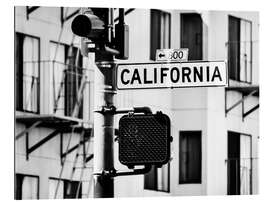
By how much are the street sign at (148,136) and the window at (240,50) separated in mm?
2194

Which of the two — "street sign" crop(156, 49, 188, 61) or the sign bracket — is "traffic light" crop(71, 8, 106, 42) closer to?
the sign bracket

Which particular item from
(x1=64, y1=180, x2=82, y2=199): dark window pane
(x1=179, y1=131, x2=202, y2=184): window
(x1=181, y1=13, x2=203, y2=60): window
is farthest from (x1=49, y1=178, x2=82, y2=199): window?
(x1=181, y1=13, x2=203, y2=60): window

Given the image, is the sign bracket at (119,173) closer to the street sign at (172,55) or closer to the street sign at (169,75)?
the street sign at (169,75)

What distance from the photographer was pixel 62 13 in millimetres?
6219

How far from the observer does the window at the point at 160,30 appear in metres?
6.56

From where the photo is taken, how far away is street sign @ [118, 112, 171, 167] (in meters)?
4.42

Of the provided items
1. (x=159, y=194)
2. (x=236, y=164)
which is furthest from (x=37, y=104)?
Answer: (x=236, y=164)

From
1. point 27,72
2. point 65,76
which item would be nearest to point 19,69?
point 27,72

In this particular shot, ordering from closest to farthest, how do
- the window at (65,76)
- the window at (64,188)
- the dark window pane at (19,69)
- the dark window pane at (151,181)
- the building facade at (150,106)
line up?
the dark window pane at (19,69) < the building facade at (150,106) < the window at (64,188) < the window at (65,76) < the dark window pane at (151,181)

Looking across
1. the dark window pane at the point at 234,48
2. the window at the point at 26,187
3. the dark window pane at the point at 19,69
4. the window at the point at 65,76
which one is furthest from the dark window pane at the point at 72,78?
the dark window pane at the point at 234,48

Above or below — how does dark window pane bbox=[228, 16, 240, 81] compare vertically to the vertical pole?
above

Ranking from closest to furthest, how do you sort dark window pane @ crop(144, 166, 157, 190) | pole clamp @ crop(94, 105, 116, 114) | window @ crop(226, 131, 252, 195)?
pole clamp @ crop(94, 105, 116, 114)
window @ crop(226, 131, 252, 195)
dark window pane @ crop(144, 166, 157, 190)

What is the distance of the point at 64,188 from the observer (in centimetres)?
631
